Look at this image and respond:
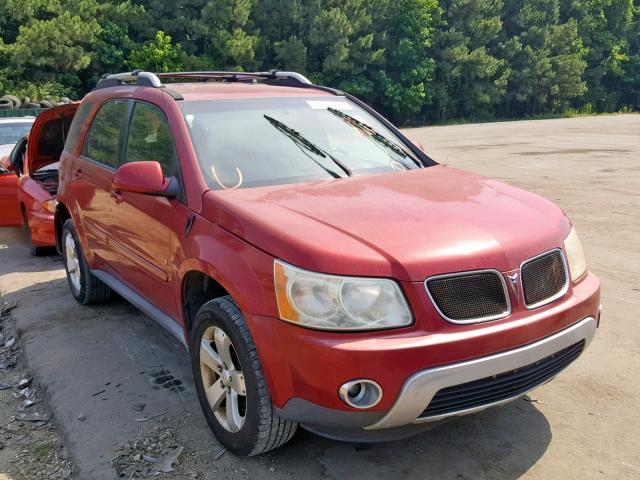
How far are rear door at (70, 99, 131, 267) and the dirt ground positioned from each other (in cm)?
72

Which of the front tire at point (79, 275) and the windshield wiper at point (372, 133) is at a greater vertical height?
the windshield wiper at point (372, 133)

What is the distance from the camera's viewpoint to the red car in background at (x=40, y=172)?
21.6 feet

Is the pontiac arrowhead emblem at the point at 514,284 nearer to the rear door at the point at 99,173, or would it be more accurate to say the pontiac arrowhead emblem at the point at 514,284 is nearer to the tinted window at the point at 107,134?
the rear door at the point at 99,173

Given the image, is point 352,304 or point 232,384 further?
point 232,384

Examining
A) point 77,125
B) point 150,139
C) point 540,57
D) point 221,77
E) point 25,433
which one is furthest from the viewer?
point 540,57

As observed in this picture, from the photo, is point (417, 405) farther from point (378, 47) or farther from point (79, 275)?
point (378, 47)

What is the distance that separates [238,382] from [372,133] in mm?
2028

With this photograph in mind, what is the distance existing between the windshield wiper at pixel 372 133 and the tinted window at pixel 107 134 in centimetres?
147

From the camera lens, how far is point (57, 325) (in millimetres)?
4863

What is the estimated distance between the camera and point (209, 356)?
9.87 feet

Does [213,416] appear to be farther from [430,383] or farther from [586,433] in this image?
[586,433]

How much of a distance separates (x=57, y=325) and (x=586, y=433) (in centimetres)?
388

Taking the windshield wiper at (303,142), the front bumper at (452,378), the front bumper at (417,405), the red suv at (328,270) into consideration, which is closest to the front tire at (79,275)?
the red suv at (328,270)

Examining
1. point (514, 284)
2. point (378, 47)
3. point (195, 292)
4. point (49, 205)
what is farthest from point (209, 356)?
point (378, 47)
